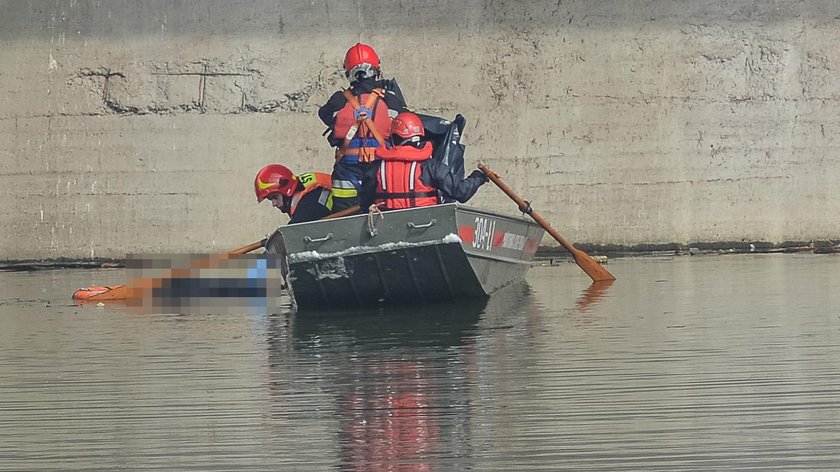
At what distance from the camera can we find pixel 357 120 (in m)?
15.3

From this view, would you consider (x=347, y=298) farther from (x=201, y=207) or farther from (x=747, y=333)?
(x=201, y=207)

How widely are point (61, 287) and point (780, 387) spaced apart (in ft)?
36.1

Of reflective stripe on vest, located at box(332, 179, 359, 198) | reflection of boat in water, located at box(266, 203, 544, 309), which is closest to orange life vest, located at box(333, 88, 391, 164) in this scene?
reflective stripe on vest, located at box(332, 179, 359, 198)

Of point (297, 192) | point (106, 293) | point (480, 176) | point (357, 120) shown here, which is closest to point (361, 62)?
point (357, 120)

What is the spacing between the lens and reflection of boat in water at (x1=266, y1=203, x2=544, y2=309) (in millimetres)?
14359

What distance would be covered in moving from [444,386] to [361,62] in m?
6.53

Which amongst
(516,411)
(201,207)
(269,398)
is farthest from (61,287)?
(516,411)

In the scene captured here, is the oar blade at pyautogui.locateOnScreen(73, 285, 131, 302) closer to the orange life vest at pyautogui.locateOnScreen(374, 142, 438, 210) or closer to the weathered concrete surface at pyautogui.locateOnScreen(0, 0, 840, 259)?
the orange life vest at pyautogui.locateOnScreen(374, 142, 438, 210)

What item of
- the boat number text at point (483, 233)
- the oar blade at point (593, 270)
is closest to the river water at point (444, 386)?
the boat number text at point (483, 233)

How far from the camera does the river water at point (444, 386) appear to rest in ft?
24.9

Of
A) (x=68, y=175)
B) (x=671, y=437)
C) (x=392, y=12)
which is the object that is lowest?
(x=671, y=437)

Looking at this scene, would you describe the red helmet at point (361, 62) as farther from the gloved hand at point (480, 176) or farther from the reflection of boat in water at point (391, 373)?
the reflection of boat in water at point (391, 373)

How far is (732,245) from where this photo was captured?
2141cm

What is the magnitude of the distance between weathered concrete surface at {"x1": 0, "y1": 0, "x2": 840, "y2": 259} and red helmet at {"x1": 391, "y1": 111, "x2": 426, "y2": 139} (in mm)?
6437
